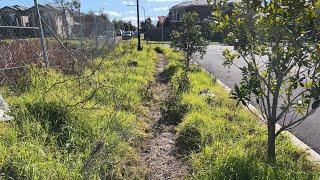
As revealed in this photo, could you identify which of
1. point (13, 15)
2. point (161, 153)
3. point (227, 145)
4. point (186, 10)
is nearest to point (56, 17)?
point (13, 15)

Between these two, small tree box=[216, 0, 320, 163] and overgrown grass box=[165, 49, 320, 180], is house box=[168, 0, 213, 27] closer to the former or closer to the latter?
overgrown grass box=[165, 49, 320, 180]

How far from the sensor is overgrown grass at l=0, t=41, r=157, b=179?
3.86 m

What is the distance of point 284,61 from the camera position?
4.10m

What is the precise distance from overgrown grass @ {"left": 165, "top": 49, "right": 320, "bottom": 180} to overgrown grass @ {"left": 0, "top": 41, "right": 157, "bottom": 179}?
0.73 meters

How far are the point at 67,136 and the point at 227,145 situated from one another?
205cm

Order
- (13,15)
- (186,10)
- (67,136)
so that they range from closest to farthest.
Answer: (67,136) → (13,15) → (186,10)

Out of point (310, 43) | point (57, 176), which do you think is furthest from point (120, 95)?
point (310, 43)

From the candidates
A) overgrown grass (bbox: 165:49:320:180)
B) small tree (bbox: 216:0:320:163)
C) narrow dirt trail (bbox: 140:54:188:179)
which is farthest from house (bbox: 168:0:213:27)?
small tree (bbox: 216:0:320:163)

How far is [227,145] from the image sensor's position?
4930 mm

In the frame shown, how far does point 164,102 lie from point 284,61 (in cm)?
388

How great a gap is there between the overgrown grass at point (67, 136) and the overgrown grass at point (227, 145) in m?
0.73

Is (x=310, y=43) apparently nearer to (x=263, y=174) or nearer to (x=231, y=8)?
(x=231, y=8)

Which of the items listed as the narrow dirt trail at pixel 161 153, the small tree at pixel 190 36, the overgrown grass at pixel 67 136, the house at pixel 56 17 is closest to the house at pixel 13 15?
the house at pixel 56 17

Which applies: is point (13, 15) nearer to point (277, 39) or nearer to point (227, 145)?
point (227, 145)
